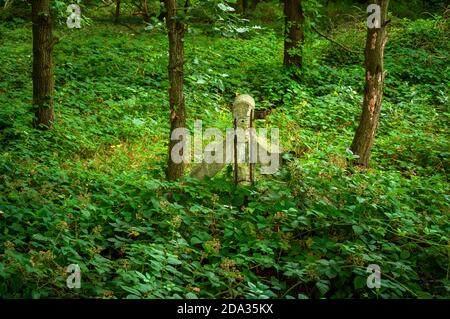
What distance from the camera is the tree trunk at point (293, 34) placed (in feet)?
45.8

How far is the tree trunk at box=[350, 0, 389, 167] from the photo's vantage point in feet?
26.7

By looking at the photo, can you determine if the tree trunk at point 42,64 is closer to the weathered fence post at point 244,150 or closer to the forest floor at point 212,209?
the forest floor at point 212,209

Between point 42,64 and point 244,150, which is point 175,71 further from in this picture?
point 42,64

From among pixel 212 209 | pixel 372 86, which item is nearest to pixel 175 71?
pixel 212 209

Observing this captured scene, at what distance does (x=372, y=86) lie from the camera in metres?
8.40

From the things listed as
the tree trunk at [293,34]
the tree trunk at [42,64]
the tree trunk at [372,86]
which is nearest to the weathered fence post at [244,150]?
the tree trunk at [372,86]

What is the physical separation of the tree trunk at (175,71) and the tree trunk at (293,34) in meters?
7.42

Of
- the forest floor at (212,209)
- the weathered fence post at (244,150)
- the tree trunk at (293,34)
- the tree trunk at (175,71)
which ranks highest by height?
the tree trunk at (293,34)

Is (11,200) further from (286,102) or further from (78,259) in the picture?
(286,102)

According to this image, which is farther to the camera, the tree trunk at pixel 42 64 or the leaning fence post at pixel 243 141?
the tree trunk at pixel 42 64

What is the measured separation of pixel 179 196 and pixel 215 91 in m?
7.95

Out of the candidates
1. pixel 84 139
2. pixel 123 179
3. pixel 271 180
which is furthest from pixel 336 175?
pixel 84 139

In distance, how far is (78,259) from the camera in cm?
462
